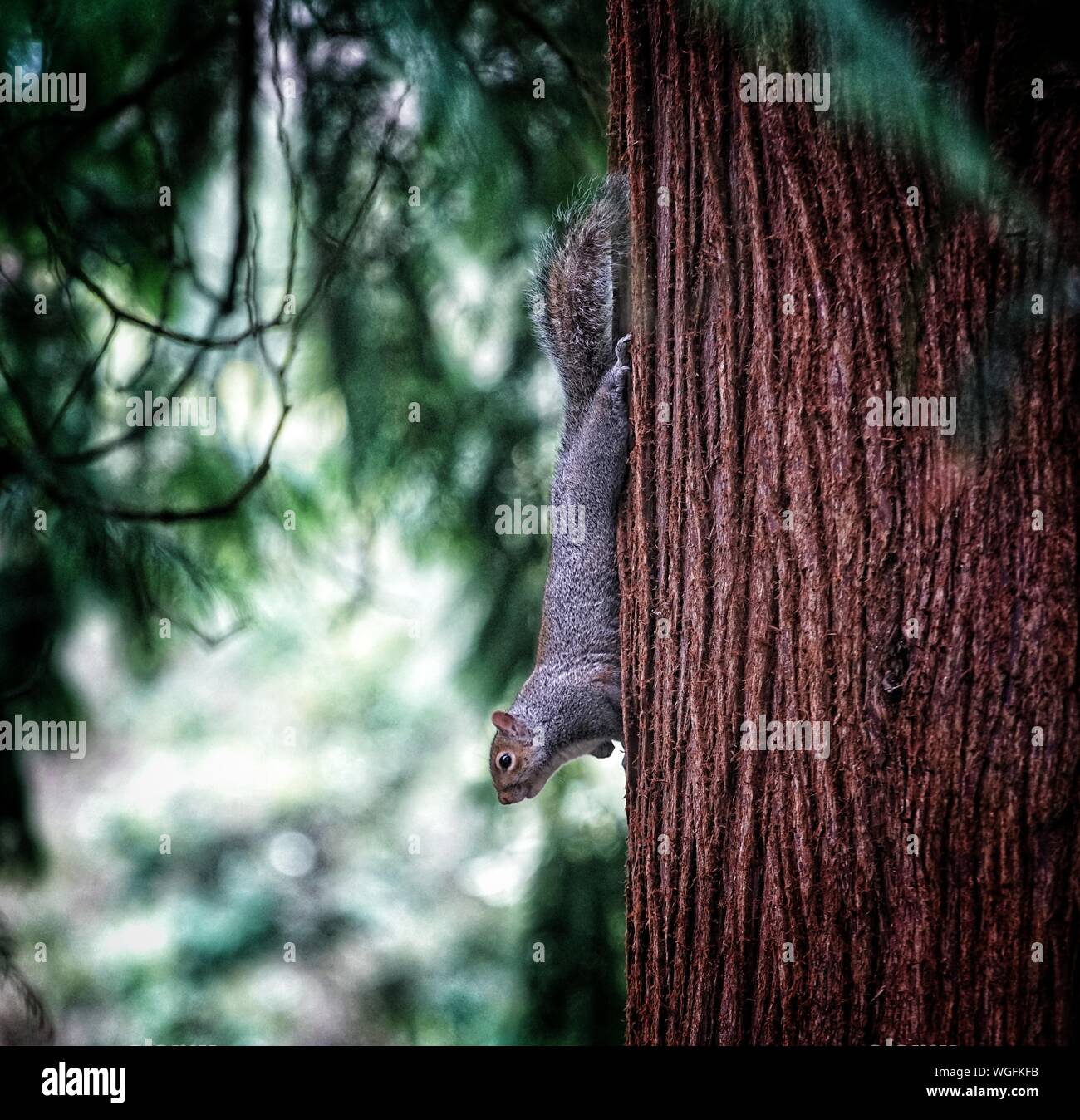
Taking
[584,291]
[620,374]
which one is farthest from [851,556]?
[584,291]

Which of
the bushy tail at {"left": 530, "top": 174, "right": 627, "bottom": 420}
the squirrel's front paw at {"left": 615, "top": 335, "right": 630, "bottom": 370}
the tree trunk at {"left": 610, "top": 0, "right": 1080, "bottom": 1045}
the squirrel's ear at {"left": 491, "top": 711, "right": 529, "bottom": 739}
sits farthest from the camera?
the squirrel's ear at {"left": 491, "top": 711, "right": 529, "bottom": 739}

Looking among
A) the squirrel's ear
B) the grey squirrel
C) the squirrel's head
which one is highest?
the grey squirrel

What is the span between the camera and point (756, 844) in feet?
3.37

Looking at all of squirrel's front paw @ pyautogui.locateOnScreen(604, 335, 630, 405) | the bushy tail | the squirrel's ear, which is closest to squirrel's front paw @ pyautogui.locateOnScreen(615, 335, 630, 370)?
squirrel's front paw @ pyautogui.locateOnScreen(604, 335, 630, 405)

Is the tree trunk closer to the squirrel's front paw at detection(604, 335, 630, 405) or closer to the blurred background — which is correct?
the squirrel's front paw at detection(604, 335, 630, 405)

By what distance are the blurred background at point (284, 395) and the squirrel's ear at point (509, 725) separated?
11cm

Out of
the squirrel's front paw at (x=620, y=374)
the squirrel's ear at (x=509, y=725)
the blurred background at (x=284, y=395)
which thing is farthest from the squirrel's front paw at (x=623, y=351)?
the squirrel's ear at (x=509, y=725)

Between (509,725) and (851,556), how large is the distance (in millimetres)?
762

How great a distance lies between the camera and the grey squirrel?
4.38 ft

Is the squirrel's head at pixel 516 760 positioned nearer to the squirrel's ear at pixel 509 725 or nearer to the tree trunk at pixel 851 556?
the squirrel's ear at pixel 509 725

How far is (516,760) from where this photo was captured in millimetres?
1648

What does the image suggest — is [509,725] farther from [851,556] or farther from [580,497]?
[851,556]

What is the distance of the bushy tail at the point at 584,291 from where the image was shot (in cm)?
139
